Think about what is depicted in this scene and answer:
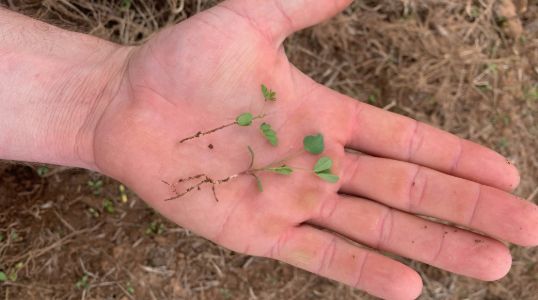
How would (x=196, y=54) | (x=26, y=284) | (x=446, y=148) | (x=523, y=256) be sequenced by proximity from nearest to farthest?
(x=196, y=54)
(x=446, y=148)
(x=26, y=284)
(x=523, y=256)

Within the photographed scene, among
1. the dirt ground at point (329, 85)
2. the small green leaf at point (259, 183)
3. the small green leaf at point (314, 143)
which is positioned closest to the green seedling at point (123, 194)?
the dirt ground at point (329, 85)

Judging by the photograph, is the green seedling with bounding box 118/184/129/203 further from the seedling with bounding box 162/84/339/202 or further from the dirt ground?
the seedling with bounding box 162/84/339/202

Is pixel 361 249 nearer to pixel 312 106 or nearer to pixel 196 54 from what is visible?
pixel 312 106

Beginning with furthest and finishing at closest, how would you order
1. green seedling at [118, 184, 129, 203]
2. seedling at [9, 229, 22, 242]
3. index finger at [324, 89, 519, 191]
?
green seedling at [118, 184, 129, 203]
seedling at [9, 229, 22, 242]
index finger at [324, 89, 519, 191]

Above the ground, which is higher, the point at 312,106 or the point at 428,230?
the point at 312,106

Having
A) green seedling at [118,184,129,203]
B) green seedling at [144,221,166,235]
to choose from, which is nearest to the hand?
green seedling at [118,184,129,203]

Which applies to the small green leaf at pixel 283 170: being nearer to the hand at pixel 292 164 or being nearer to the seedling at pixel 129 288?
the hand at pixel 292 164

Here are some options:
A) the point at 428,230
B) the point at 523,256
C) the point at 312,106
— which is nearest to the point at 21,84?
the point at 312,106
